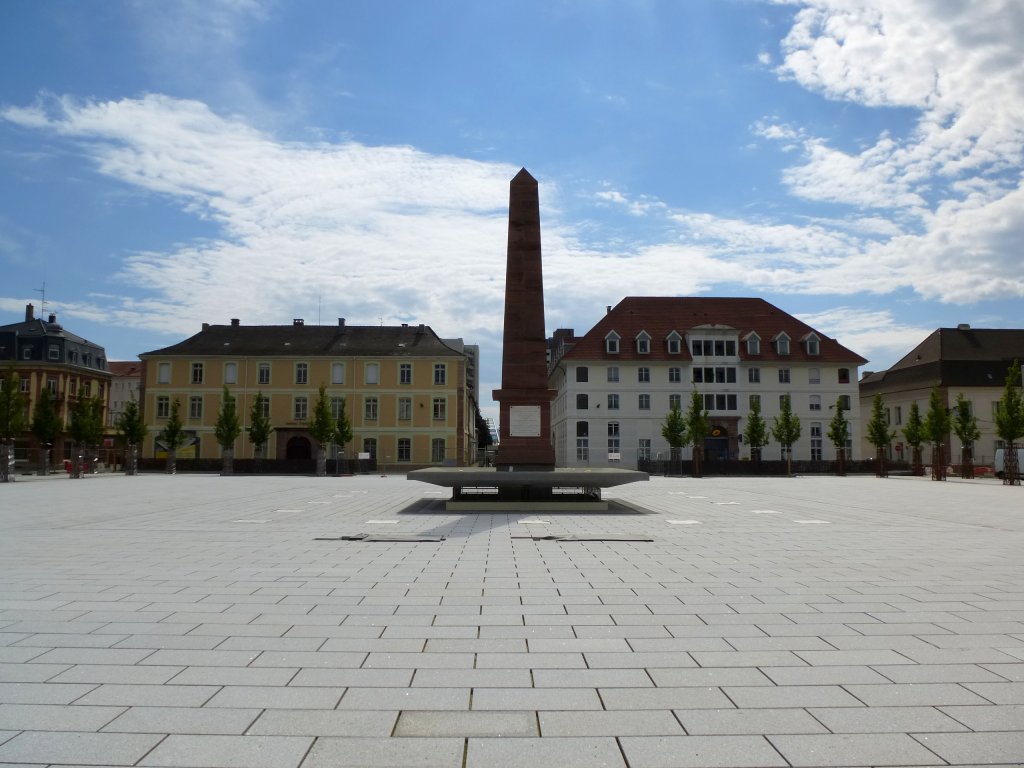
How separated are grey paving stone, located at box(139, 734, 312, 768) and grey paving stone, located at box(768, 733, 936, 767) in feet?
7.54

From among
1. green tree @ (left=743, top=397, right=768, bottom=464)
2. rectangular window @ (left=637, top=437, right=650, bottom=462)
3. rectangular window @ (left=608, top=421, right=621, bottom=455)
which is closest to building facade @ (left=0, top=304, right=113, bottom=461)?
rectangular window @ (left=608, top=421, right=621, bottom=455)

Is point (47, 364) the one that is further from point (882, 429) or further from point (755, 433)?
point (882, 429)

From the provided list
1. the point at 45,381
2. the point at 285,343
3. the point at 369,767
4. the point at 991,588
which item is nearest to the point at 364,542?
the point at 991,588

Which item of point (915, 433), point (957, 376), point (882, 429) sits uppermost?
point (957, 376)

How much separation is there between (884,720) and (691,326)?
63.0 m

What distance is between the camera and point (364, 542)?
12.6m

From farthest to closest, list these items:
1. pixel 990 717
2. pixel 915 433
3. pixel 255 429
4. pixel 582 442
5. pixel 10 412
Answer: pixel 582 442, pixel 255 429, pixel 915 433, pixel 10 412, pixel 990 717

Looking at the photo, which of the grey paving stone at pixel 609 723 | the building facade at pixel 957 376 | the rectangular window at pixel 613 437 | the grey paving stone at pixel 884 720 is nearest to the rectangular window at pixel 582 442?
the rectangular window at pixel 613 437

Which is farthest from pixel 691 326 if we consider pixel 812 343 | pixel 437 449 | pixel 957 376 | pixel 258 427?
pixel 258 427

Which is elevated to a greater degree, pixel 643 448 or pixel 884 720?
pixel 643 448

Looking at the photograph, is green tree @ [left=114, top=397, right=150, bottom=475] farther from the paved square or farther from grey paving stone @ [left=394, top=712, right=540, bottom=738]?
grey paving stone @ [left=394, top=712, right=540, bottom=738]

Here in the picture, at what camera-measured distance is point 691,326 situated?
65.6 meters

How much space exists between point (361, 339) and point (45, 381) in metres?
30.8

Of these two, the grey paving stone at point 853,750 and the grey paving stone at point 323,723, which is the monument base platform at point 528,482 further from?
the grey paving stone at point 853,750
